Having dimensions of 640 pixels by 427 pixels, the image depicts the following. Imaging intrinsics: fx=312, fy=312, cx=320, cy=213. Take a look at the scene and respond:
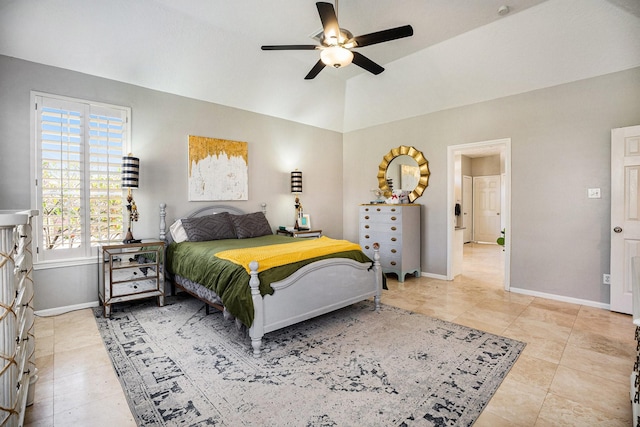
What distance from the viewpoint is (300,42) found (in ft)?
12.7

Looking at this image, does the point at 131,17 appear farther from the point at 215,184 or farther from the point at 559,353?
the point at 559,353

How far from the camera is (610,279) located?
3.41m

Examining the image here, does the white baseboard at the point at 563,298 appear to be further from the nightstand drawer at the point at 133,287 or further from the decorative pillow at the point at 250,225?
the nightstand drawer at the point at 133,287

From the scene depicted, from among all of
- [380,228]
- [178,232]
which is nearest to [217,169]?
[178,232]

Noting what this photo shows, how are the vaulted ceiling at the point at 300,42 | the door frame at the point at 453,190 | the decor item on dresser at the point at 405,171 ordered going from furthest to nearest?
the decor item on dresser at the point at 405,171 → the door frame at the point at 453,190 → the vaulted ceiling at the point at 300,42

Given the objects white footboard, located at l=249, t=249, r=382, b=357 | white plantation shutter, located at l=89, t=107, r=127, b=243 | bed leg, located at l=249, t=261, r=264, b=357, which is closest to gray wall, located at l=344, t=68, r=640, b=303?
white footboard, located at l=249, t=249, r=382, b=357

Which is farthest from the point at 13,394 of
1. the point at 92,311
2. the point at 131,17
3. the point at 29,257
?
the point at 131,17

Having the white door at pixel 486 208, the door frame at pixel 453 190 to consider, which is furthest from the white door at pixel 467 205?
the door frame at pixel 453 190

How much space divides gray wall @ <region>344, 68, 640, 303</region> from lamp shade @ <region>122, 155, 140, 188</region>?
166 inches

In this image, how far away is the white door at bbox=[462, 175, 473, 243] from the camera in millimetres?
8930

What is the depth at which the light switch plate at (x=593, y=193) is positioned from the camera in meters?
3.53

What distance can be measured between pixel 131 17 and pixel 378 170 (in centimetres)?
404

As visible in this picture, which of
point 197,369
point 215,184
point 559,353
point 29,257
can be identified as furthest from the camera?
point 215,184

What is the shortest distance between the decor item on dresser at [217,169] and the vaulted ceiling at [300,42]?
0.63 meters
